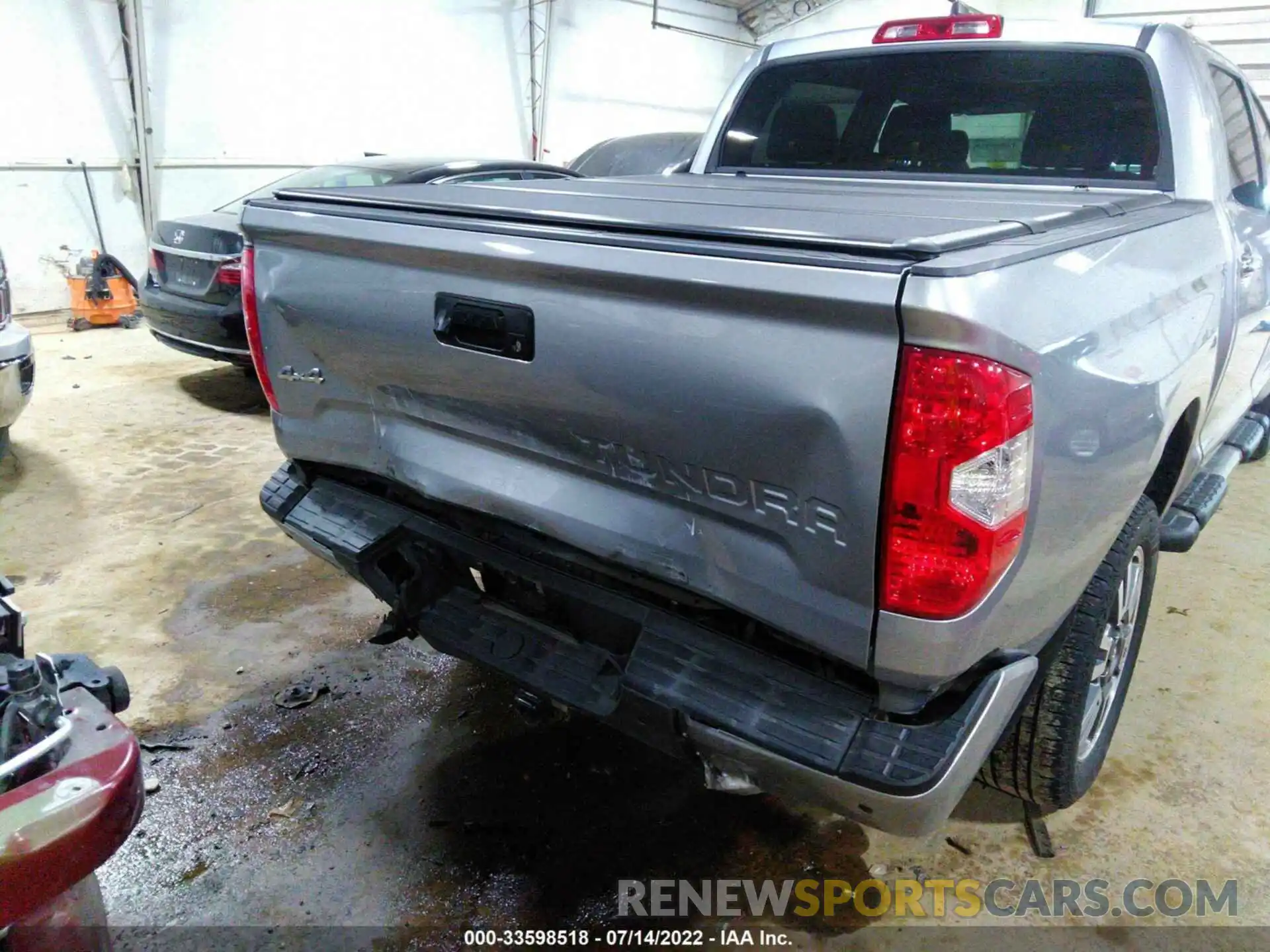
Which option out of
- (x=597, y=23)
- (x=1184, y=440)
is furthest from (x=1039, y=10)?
(x=1184, y=440)

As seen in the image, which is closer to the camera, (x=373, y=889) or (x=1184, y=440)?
(x=373, y=889)

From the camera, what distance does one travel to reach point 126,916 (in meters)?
1.87

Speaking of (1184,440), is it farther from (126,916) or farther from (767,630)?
(126,916)

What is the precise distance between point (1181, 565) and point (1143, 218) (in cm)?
233

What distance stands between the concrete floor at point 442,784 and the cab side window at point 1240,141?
1489 mm

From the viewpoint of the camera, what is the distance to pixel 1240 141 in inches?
115

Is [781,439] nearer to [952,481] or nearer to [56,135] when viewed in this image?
[952,481]

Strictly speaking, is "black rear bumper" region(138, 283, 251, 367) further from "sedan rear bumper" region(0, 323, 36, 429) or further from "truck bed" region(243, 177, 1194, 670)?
"truck bed" region(243, 177, 1194, 670)

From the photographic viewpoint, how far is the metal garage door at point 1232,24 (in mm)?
9469

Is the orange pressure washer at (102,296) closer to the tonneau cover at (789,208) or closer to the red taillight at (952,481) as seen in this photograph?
the tonneau cover at (789,208)

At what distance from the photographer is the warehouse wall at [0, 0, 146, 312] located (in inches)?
291

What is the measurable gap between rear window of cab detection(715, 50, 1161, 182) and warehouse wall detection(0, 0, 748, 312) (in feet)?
23.6

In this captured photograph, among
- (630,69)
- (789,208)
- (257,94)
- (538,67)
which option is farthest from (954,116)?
(630,69)

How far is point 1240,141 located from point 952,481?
2582 mm
